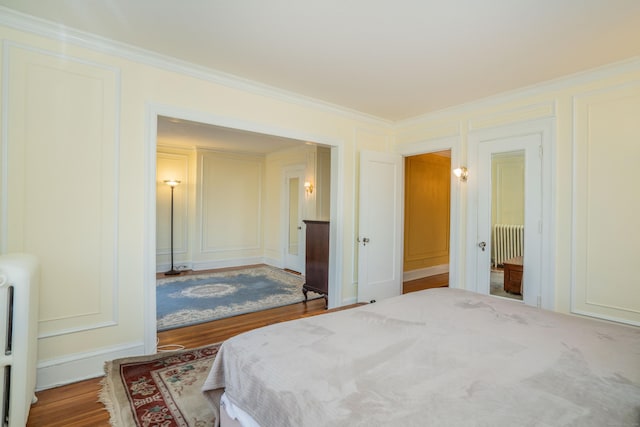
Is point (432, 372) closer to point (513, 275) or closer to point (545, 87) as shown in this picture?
point (513, 275)

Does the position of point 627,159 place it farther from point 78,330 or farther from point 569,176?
point 78,330

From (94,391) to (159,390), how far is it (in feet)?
1.66

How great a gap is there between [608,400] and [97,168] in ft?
10.7

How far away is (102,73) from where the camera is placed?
255 centimetres

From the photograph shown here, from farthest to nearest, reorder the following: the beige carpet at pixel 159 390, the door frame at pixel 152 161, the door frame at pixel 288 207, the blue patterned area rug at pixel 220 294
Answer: the door frame at pixel 288 207 < the blue patterned area rug at pixel 220 294 < the door frame at pixel 152 161 < the beige carpet at pixel 159 390

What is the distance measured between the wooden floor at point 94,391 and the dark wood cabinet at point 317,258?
42 cm

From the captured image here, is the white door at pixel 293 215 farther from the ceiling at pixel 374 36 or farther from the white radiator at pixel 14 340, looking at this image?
the white radiator at pixel 14 340

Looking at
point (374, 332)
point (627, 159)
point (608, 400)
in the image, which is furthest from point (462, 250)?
point (608, 400)

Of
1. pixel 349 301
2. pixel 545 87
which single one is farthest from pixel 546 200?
pixel 349 301

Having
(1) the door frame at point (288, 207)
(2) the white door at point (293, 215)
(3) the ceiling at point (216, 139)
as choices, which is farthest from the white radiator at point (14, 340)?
(2) the white door at point (293, 215)

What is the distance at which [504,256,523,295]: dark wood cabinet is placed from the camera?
345 cm

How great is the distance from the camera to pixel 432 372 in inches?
48.1

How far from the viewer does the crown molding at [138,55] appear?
2.23 meters

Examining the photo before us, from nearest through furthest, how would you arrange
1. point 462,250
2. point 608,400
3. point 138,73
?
point 608,400
point 138,73
point 462,250
